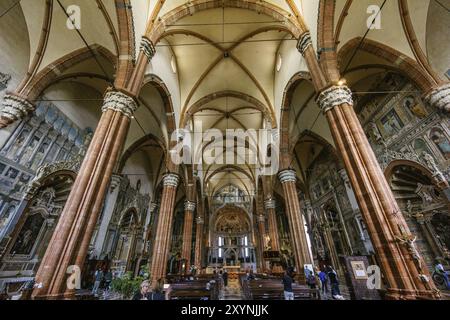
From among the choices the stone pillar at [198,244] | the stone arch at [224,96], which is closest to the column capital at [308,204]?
the stone arch at [224,96]

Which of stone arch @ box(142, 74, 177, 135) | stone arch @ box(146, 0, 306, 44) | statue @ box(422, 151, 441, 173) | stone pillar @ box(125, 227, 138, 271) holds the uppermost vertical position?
stone arch @ box(146, 0, 306, 44)

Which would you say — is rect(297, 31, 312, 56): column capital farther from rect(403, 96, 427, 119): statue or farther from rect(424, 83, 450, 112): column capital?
rect(403, 96, 427, 119): statue

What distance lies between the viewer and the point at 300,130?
13938mm

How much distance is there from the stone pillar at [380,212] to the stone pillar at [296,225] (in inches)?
210

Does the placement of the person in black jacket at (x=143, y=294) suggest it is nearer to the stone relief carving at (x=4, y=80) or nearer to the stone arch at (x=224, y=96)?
the stone relief carving at (x=4, y=80)

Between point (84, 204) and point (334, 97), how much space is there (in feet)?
25.2

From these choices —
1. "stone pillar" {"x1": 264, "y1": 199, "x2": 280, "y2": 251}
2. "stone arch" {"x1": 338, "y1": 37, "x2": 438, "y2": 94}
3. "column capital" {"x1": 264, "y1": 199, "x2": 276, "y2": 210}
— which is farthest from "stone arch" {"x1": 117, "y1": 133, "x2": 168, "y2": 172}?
"stone arch" {"x1": 338, "y1": 37, "x2": 438, "y2": 94}

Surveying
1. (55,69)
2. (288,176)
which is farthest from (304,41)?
(55,69)

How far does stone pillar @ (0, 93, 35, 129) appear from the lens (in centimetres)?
735

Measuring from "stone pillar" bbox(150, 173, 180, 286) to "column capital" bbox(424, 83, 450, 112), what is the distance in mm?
12052

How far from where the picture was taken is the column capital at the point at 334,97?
6129 mm
